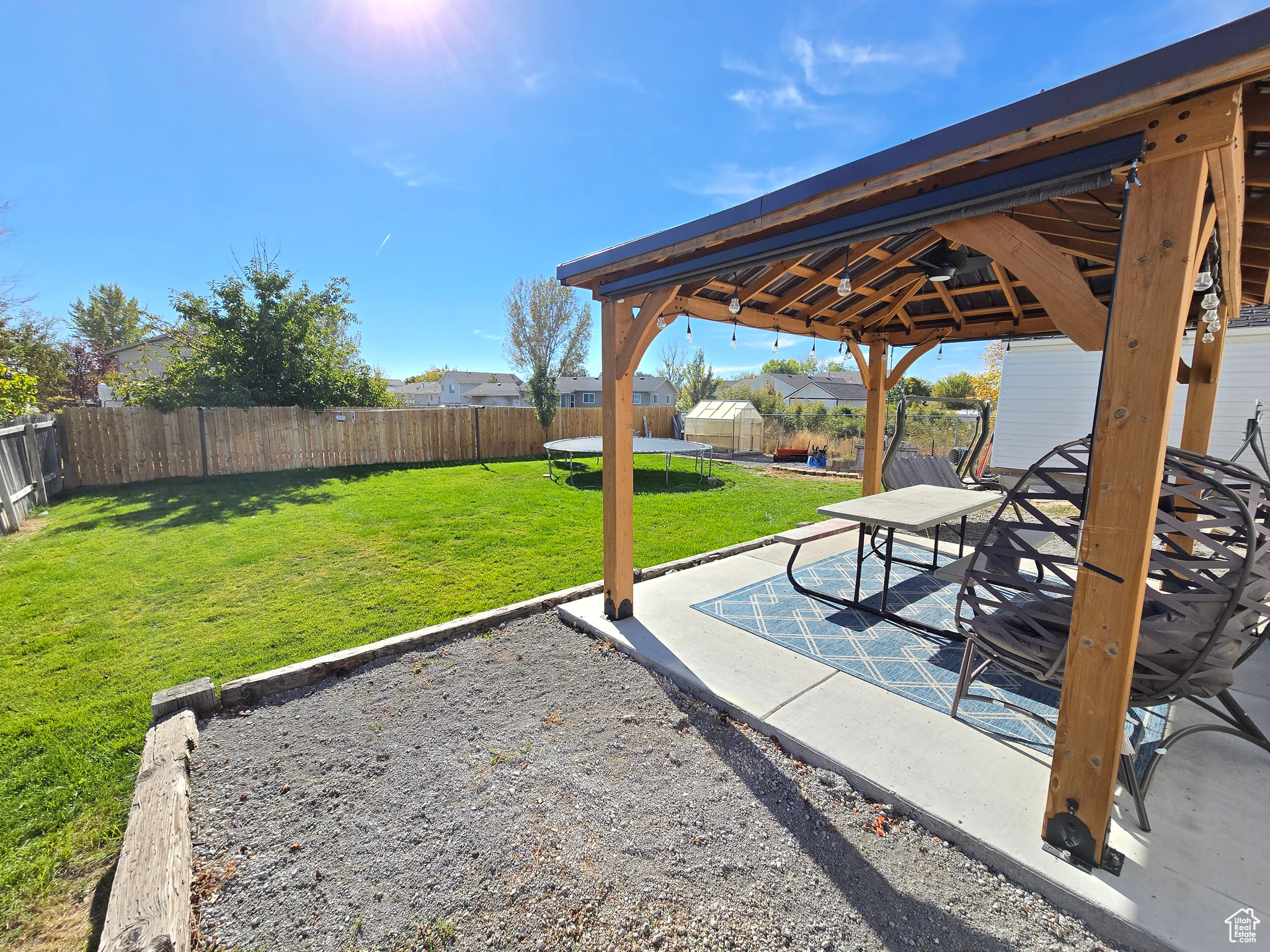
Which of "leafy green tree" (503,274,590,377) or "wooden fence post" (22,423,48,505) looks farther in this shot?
"leafy green tree" (503,274,590,377)

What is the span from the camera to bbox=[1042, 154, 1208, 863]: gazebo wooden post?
4.41 ft

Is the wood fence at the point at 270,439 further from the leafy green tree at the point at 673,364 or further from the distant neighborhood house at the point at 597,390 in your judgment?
the leafy green tree at the point at 673,364

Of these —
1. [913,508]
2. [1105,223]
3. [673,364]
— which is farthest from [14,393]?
[673,364]

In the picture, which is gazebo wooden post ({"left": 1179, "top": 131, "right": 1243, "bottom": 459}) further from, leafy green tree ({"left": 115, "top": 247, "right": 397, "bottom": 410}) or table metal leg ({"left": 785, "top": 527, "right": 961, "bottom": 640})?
leafy green tree ({"left": 115, "top": 247, "right": 397, "bottom": 410})

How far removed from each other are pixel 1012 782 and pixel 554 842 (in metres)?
1.86

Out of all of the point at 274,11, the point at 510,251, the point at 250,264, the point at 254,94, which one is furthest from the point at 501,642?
the point at 510,251

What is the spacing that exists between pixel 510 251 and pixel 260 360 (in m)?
13.9

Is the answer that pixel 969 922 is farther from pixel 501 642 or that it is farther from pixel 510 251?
pixel 510 251

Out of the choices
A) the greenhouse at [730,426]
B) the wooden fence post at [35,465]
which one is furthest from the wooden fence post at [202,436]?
the greenhouse at [730,426]

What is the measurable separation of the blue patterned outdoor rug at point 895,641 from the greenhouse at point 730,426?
1341 centimetres

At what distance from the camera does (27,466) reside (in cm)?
654

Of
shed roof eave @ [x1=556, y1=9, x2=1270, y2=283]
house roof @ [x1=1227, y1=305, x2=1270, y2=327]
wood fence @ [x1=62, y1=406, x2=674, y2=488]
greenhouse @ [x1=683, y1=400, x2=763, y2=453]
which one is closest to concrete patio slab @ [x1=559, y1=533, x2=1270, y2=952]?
shed roof eave @ [x1=556, y1=9, x2=1270, y2=283]

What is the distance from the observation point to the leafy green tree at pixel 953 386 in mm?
28391

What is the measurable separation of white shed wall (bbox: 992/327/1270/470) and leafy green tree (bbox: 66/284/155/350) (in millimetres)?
46695
